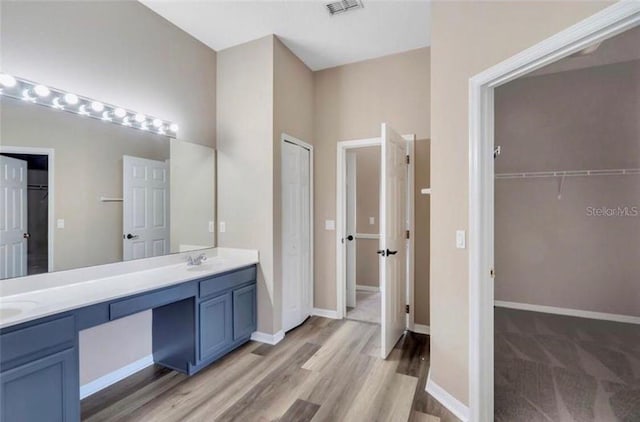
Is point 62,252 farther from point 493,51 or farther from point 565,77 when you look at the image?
point 565,77

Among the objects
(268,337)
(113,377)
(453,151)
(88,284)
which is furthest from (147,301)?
(453,151)

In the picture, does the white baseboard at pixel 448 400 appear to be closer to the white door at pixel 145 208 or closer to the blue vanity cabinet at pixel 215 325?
the blue vanity cabinet at pixel 215 325

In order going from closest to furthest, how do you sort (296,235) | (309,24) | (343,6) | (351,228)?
(343,6) → (309,24) → (296,235) → (351,228)

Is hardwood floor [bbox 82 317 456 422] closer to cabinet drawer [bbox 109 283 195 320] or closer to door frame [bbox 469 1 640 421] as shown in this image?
door frame [bbox 469 1 640 421]

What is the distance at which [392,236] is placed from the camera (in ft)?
9.12

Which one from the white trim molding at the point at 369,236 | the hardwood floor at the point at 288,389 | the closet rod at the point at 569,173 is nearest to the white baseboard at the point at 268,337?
the hardwood floor at the point at 288,389

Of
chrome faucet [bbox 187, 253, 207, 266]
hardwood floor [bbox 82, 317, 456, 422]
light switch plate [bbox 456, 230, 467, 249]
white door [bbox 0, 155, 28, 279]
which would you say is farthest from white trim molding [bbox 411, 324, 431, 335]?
white door [bbox 0, 155, 28, 279]

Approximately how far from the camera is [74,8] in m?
2.03

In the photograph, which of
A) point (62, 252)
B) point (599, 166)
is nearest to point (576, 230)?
point (599, 166)

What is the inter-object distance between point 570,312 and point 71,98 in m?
5.41

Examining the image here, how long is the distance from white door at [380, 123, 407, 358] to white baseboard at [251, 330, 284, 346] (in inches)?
41.2

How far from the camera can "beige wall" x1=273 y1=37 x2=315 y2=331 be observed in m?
2.94

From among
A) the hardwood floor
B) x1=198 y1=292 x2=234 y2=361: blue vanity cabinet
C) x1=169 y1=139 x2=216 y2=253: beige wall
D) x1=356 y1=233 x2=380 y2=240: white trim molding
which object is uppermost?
x1=169 y1=139 x2=216 y2=253: beige wall

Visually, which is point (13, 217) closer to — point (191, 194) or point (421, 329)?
point (191, 194)
